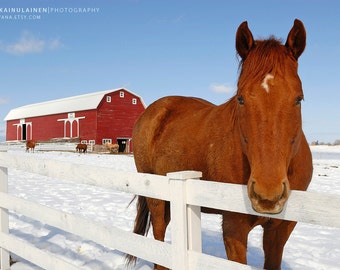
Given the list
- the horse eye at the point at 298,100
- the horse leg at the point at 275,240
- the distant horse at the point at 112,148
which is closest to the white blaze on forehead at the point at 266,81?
the horse eye at the point at 298,100

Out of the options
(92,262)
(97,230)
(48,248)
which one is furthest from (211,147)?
(48,248)

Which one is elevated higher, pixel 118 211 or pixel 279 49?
pixel 279 49

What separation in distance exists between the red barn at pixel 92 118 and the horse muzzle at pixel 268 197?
106 feet

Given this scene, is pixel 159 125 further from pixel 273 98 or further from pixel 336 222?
pixel 336 222

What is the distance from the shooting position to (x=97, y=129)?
33.3 meters

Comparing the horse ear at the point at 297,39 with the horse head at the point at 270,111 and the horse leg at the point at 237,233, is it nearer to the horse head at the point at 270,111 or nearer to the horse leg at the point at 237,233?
the horse head at the point at 270,111

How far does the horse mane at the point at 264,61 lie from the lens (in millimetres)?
1987

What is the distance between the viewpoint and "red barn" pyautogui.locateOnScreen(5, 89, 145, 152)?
33688mm

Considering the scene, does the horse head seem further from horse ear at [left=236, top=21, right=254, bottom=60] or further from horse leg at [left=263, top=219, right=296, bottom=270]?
horse leg at [left=263, top=219, right=296, bottom=270]

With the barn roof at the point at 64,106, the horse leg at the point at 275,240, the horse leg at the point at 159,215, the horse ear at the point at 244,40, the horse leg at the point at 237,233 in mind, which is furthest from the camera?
the barn roof at the point at 64,106

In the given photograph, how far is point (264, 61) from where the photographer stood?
6.68 feet

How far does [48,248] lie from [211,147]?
3.14m

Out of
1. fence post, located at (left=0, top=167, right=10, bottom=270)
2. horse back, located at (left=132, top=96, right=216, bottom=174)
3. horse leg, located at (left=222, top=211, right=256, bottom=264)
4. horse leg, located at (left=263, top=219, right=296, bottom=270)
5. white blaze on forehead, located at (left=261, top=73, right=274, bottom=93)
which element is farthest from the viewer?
fence post, located at (left=0, top=167, right=10, bottom=270)

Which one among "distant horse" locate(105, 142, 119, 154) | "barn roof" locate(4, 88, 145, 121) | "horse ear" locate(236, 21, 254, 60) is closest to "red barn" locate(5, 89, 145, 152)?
"barn roof" locate(4, 88, 145, 121)
